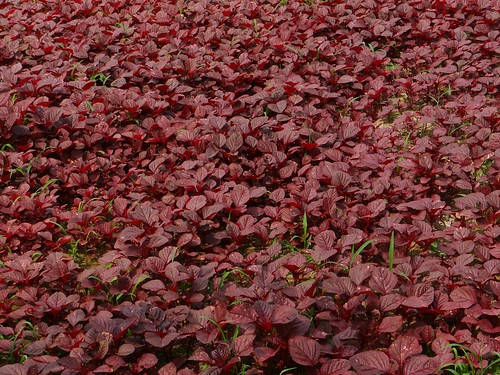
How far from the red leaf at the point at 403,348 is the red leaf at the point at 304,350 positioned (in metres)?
0.29

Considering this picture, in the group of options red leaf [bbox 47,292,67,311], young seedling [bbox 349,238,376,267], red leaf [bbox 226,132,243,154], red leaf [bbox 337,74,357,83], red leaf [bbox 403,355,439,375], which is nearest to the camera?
red leaf [bbox 403,355,439,375]

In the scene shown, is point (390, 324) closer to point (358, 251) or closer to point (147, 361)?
point (358, 251)

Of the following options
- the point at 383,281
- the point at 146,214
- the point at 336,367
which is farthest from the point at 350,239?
the point at 146,214

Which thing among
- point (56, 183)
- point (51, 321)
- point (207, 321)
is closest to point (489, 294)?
point (207, 321)

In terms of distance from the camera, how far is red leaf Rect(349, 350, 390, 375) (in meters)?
2.26

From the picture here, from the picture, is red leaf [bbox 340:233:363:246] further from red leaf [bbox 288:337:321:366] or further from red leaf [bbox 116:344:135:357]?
red leaf [bbox 116:344:135:357]

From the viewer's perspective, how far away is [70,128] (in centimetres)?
400

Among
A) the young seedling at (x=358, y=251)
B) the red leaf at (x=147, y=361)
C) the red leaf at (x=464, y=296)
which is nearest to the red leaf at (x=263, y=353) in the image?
the red leaf at (x=147, y=361)

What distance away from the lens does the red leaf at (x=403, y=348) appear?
2342mm

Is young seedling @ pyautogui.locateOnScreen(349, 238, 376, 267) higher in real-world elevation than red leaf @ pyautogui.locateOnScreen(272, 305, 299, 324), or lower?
lower

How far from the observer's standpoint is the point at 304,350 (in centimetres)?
233

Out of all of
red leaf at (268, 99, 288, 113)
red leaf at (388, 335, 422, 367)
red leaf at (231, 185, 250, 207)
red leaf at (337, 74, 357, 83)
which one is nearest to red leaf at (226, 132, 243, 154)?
red leaf at (231, 185, 250, 207)

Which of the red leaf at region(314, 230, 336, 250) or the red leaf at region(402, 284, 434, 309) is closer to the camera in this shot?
the red leaf at region(402, 284, 434, 309)

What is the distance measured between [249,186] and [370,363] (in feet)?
5.20
